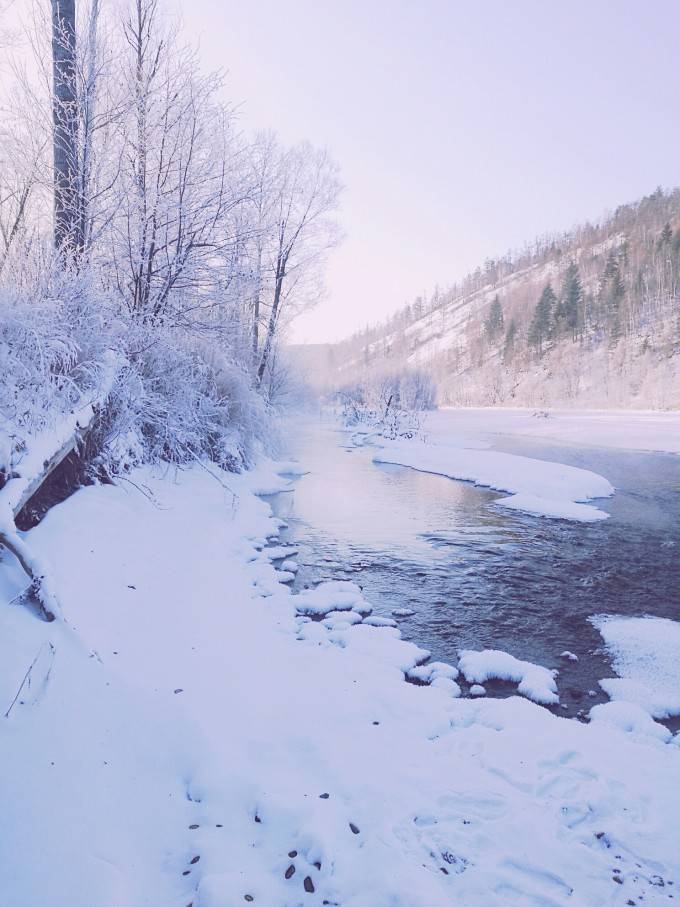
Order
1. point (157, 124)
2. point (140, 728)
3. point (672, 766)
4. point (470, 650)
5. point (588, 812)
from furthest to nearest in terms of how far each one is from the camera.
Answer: point (157, 124), point (470, 650), point (672, 766), point (140, 728), point (588, 812)

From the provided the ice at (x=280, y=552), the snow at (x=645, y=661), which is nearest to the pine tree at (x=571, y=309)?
the ice at (x=280, y=552)

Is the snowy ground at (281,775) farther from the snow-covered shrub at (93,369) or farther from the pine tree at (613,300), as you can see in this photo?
the pine tree at (613,300)

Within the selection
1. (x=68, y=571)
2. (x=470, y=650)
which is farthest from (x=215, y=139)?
(x=470, y=650)

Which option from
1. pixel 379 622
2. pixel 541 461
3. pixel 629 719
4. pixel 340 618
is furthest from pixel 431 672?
pixel 541 461

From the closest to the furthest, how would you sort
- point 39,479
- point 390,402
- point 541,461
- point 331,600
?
1. point 39,479
2. point 331,600
3. point 541,461
4. point 390,402

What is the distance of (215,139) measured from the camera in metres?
9.14

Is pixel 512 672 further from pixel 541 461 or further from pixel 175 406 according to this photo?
pixel 541 461

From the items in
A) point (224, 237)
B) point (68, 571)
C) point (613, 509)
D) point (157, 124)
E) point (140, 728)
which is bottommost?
point (613, 509)

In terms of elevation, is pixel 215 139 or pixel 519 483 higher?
pixel 215 139

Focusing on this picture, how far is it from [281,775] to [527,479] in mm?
13462

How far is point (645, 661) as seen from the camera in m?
5.04

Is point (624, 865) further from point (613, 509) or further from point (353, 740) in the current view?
point (613, 509)

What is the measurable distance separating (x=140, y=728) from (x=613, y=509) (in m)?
12.1

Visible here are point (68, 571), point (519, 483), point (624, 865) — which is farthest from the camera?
point (519, 483)
